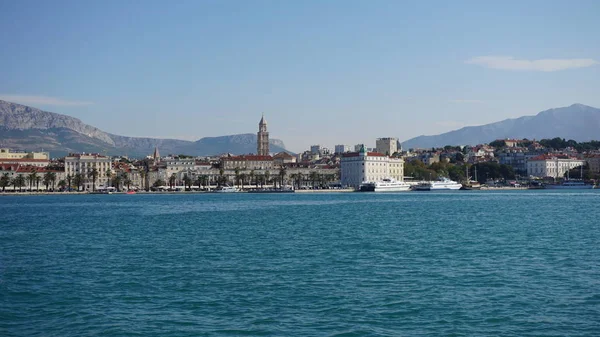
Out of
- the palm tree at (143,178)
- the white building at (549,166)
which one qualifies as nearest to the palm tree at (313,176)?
the palm tree at (143,178)

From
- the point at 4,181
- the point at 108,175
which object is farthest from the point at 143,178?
the point at 4,181

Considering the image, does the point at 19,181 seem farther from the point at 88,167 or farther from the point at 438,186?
the point at 438,186

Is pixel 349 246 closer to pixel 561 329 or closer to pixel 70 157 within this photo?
pixel 561 329

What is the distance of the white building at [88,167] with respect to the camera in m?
130

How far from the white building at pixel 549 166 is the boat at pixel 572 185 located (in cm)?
1528

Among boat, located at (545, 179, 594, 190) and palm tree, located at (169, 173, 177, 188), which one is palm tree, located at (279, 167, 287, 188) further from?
boat, located at (545, 179, 594, 190)

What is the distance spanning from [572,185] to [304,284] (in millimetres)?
126818

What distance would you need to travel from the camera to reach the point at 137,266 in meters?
20.7

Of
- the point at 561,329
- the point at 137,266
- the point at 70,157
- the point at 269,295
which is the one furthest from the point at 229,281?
the point at 70,157

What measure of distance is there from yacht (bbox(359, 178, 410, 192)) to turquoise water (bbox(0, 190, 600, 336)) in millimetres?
91202

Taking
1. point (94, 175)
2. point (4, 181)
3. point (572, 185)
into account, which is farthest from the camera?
point (572, 185)

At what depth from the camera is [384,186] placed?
123 m

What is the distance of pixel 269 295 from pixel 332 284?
74.1 inches

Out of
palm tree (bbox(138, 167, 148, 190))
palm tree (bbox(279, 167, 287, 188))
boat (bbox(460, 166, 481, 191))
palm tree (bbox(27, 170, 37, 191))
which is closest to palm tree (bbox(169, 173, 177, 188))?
palm tree (bbox(138, 167, 148, 190))
